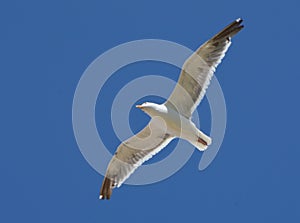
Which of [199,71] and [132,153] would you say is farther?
[132,153]

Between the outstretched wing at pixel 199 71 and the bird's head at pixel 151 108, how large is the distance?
1.28 ft

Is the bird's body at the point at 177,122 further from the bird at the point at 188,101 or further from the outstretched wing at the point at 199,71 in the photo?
the outstretched wing at the point at 199,71

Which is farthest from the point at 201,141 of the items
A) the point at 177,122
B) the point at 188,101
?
the point at 188,101

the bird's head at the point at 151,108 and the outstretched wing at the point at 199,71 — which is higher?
the outstretched wing at the point at 199,71

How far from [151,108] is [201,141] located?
51.6 inches

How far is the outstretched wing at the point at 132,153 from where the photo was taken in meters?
23.5

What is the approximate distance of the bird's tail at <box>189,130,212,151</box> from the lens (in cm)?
2286

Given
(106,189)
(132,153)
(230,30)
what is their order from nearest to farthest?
(230,30), (132,153), (106,189)

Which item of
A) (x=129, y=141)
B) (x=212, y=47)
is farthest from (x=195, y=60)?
(x=129, y=141)

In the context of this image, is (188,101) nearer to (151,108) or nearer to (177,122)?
(177,122)

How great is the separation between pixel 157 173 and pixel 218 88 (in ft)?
8.46

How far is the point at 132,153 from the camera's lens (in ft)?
78.6

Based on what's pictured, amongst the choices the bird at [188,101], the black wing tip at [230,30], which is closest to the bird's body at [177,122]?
the bird at [188,101]

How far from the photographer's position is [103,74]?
24766 millimetres
